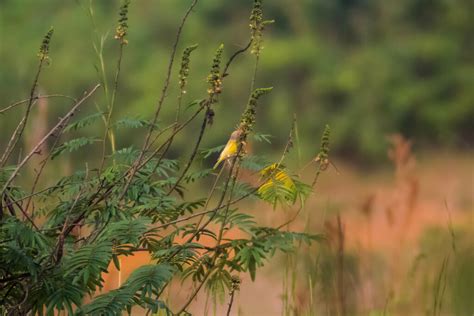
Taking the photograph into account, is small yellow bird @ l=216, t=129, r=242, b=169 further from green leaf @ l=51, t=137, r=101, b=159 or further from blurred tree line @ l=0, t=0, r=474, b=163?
blurred tree line @ l=0, t=0, r=474, b=163

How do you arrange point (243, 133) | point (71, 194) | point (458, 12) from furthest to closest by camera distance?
point (458, 12), point (71, 194), point (243, 133)

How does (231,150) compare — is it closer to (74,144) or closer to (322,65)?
(74,144)

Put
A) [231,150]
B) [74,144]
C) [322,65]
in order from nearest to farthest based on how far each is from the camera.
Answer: [231,150] → [74,144] → [322,65]

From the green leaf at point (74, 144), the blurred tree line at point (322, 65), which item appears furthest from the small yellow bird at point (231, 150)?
the blurred tree line at point (322, 65)

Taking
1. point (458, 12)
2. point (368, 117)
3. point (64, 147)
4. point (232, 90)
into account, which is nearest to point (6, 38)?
point (232, 90)

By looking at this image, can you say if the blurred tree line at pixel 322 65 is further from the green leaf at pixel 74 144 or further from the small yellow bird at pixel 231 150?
the small yellow bird at pixel 231 150

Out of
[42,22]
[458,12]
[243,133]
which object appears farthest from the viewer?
[42,22]

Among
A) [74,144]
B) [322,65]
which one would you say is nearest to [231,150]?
[74,144]

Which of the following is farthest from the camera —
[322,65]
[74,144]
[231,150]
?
[322,65]

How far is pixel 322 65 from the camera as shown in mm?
7535

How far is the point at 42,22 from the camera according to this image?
812cm

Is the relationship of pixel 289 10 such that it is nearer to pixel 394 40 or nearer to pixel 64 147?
pixel 394 40

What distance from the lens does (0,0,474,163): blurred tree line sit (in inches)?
283

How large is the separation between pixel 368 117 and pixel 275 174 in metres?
5.73
